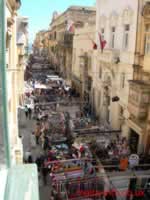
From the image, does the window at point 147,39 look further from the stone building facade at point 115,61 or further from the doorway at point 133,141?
the doorway at point 133,141

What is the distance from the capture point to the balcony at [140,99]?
41.0 ft

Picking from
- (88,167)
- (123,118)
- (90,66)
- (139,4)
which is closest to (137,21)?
(139,4)

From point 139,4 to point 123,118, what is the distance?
5.93m

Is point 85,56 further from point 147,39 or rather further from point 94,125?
point 147,39

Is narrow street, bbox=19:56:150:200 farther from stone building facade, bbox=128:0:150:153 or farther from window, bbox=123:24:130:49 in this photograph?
window, bbox=123:24:130:49

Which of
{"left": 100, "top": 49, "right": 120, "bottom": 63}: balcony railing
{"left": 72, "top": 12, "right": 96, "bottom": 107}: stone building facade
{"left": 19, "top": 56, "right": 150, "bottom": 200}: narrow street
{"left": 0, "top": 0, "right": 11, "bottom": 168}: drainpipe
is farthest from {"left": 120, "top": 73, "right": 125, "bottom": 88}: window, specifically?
{"left": 0, "top": 0, "right": 11, "bottom": 168}: drainpipe

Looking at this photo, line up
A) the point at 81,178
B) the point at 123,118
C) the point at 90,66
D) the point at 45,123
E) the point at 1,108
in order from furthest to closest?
the point at 90,66
the point at 45,123
the point at 123,118
the point at 81,178
the point at 1,108

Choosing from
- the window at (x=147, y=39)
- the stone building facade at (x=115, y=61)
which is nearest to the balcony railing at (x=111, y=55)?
the stone building facade at (x=115, y=61)

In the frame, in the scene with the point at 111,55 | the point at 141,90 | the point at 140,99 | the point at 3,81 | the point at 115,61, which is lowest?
the point at 140,99

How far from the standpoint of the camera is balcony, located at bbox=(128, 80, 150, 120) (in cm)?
1251

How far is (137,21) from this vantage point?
14406mm

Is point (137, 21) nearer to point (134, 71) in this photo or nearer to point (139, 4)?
point (139, 4)

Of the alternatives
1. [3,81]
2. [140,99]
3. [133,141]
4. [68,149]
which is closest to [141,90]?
[140,99]

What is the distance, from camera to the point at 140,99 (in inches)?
494
